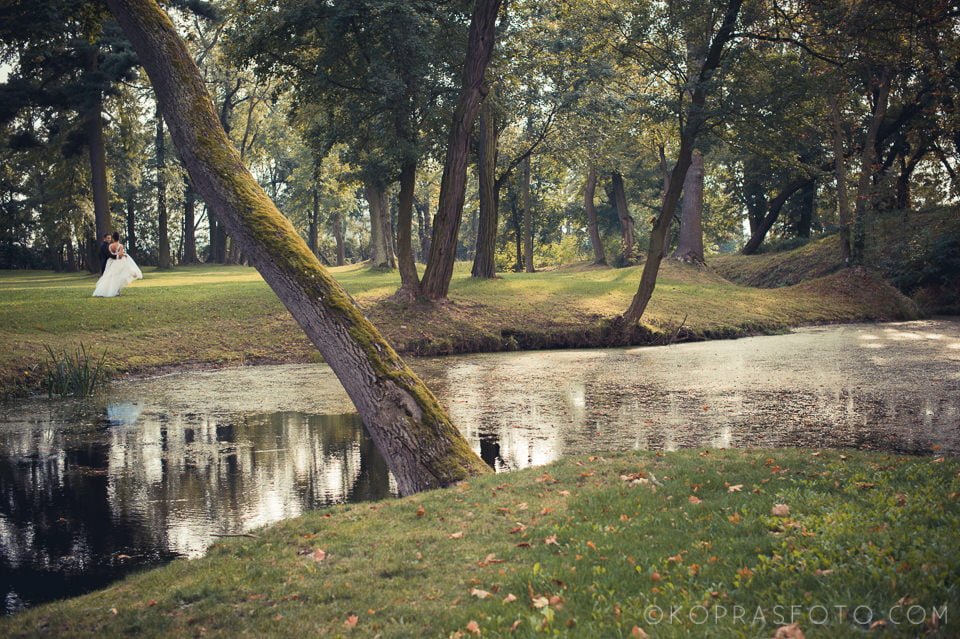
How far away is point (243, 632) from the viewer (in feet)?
15.9

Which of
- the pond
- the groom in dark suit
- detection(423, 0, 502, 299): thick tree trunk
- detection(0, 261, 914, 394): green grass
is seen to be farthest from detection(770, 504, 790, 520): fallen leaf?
the groom in dark suit

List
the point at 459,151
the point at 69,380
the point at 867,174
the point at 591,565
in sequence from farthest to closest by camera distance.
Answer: the point at 867,174 → the point at 459,151 → the point at 69,380 → the point at 591,565

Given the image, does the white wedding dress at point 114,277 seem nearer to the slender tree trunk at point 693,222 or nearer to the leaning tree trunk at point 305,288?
the leaning tree trunk at point 305,288

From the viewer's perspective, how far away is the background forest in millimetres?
20375

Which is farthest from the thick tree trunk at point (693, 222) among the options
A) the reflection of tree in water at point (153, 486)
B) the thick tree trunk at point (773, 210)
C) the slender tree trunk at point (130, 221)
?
the slender tree trunk at point (130, 221)

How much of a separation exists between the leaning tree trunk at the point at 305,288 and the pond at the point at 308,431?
41.8 inches

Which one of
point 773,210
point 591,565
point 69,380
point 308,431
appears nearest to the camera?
point 591,565

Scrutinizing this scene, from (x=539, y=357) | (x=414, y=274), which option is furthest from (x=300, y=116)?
(x=539, y=357)

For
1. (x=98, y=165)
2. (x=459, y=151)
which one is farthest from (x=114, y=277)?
(x=459, y=151)

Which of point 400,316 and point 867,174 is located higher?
point 867,174

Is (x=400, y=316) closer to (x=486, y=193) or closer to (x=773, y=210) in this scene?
(x=486, y=193)

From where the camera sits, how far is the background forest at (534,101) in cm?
2038

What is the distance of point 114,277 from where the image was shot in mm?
25719

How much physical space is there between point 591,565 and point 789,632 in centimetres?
156
